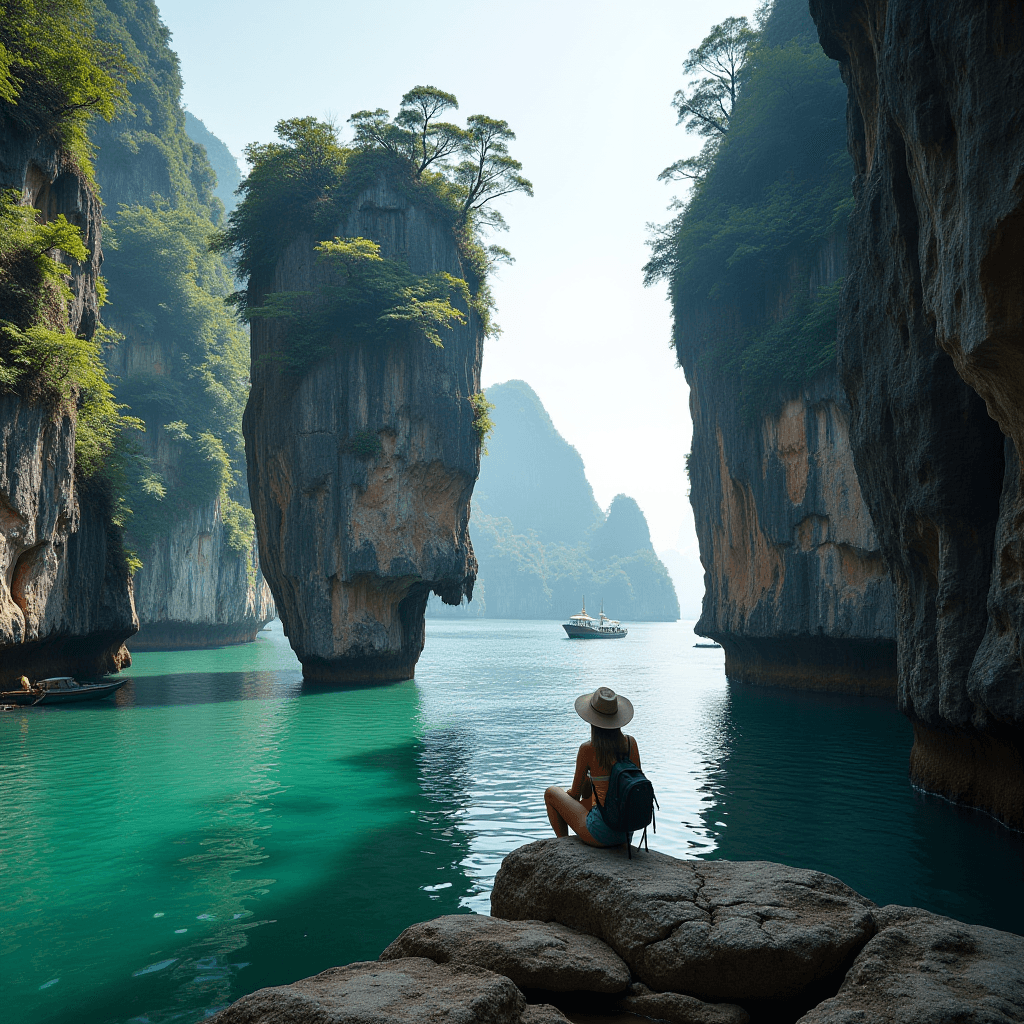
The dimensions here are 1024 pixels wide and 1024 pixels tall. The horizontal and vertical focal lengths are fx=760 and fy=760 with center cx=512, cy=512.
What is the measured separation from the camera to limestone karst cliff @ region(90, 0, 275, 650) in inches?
1784

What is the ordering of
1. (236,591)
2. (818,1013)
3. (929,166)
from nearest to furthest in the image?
1. (818,1013)
2. (929,166)
3. (236,591)

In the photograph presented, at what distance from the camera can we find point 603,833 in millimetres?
5641

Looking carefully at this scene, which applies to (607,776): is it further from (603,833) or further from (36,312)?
(36,312)

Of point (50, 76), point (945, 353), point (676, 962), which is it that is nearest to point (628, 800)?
point (676, 962)

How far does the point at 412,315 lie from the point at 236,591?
102 feet

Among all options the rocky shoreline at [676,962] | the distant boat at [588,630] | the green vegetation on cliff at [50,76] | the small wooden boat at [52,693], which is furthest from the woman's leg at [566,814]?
the distant boat at [588,630]

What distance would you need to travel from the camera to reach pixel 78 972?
5703mm

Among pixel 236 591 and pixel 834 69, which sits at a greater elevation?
pixel 834 69

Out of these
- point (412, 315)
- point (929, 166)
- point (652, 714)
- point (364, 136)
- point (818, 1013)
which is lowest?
point (652, 714)

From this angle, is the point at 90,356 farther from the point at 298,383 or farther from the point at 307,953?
the point at 307,953

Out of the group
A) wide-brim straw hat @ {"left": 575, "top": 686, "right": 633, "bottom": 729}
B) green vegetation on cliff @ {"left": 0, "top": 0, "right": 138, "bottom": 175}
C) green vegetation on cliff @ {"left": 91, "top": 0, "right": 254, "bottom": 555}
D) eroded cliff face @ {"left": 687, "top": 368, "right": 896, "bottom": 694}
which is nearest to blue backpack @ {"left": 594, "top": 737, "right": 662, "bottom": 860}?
wide-brim straw hat @ {"left": 575, "top": 686, "right": 633, "bottom": 729}

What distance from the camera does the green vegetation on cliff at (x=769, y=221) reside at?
80.6 ft

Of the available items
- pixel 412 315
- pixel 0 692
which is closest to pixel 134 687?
pixel 0 692

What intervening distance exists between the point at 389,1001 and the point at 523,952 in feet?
3.42
